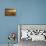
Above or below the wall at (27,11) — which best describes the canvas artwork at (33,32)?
below

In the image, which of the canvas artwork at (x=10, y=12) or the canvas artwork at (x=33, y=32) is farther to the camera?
the canvas artwork at (x=10, y=12)

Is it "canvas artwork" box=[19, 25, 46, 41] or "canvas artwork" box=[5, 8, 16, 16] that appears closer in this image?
"canvas artwork" box=[19, 25, 46, 41]

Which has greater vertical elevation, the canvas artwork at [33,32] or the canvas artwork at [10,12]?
the canvas artwork at [10,12]

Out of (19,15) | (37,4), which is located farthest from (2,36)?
(37,4)

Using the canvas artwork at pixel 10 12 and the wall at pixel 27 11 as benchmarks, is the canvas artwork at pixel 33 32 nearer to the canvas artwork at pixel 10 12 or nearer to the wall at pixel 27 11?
the wall at pixel 27 11

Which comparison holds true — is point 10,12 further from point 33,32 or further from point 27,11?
point 33,32

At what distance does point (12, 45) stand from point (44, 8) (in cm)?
146

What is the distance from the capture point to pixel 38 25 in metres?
3.44

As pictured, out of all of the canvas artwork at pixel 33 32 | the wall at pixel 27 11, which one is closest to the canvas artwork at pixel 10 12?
the wall at pixel 27 11

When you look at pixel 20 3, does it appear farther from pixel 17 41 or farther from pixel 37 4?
pixel 17 41

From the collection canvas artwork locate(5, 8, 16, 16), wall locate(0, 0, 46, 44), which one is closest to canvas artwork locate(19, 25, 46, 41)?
wall locate(0, 0, 46, 44)

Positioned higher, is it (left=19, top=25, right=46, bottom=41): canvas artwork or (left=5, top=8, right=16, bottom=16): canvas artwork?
(left=5, top=8, right=16, bottom=16): canvas artwork

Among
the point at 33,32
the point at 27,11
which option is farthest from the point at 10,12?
the point at 33,32

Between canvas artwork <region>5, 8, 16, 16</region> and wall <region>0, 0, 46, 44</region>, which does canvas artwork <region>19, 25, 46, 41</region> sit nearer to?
wall <region>0, 0, 46, 44</region>
